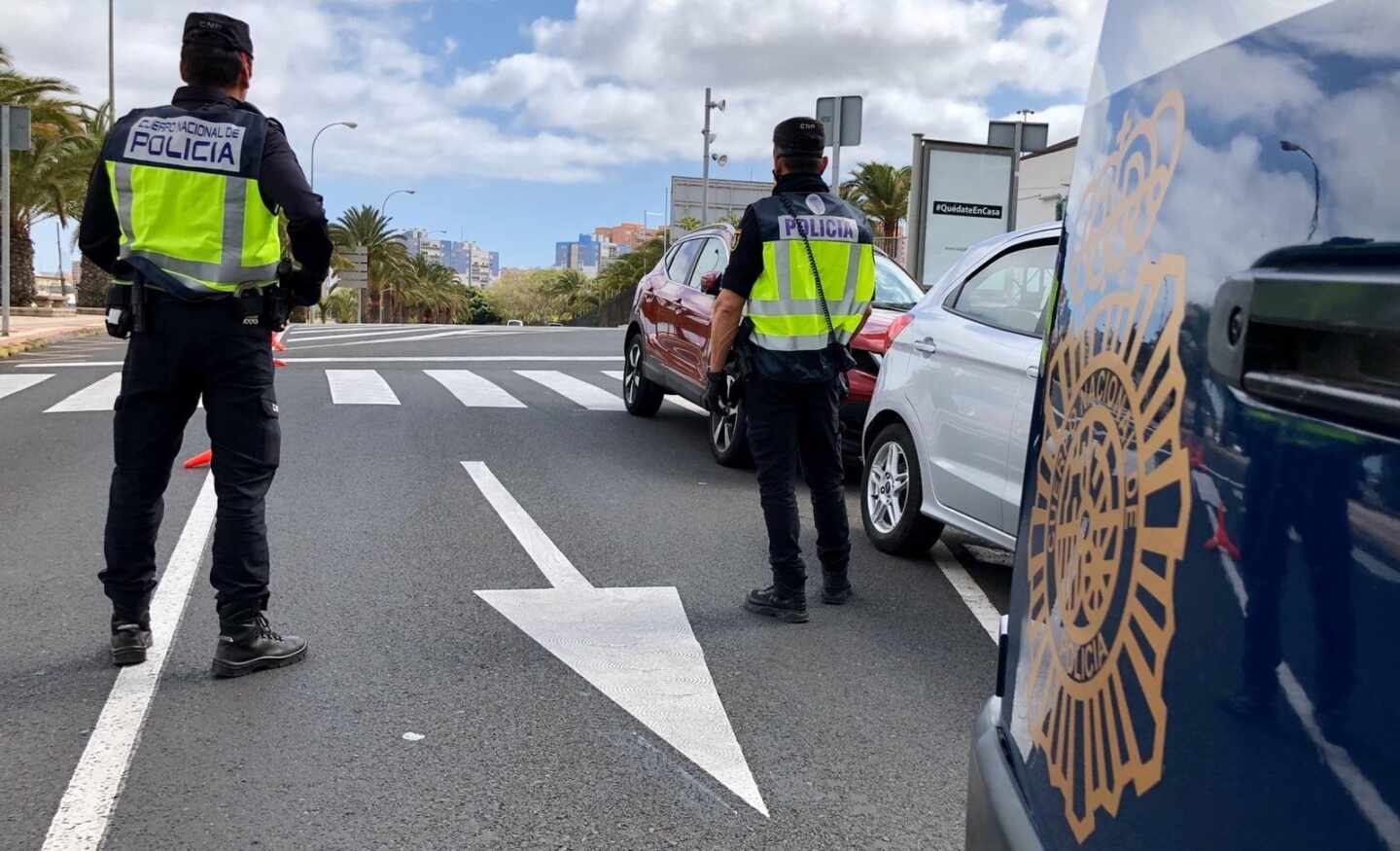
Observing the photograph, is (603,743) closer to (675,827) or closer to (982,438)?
(675,827)

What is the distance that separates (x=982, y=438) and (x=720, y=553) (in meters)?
1.53

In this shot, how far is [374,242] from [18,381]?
55.8 meters

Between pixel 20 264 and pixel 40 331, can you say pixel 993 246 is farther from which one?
pixel 20 264

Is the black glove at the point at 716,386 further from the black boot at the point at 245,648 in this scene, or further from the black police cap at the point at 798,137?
the black boot at the point at 245,648

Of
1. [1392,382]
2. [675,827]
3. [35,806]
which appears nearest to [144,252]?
[35,806]

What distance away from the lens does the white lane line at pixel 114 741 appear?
10.1 feet

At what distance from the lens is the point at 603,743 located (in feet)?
12.2

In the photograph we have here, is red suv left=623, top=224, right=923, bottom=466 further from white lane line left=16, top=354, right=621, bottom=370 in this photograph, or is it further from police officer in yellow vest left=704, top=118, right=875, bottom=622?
white lane line left=16, top=354, right=621, bottom=370

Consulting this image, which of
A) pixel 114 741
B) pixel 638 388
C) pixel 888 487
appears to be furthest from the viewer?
pixel 638 388

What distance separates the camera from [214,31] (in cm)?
410

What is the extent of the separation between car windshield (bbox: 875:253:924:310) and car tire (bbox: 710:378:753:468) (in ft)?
4.10

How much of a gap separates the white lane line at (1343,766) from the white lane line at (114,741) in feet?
9.42

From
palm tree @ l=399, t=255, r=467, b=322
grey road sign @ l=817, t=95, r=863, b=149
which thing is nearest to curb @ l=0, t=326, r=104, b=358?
grey road sign @ l=817, t=95, r=863, b=149

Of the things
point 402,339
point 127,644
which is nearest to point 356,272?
point 402,339
